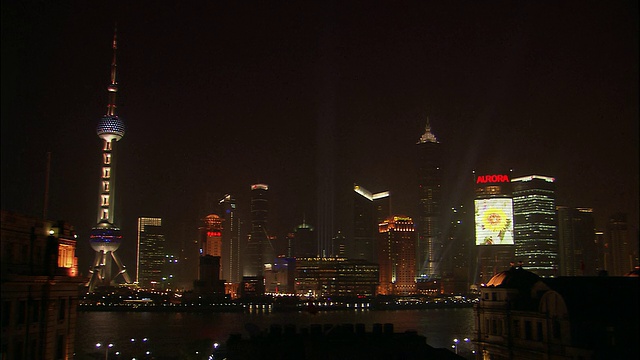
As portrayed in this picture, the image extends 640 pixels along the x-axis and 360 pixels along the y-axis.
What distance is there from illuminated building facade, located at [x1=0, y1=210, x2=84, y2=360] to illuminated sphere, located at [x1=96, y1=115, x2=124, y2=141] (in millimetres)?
166730

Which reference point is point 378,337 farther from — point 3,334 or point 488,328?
point 488,328

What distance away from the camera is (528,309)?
34.5m

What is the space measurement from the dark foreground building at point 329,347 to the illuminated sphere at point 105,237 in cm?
18192

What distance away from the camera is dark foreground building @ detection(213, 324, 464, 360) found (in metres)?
19.3

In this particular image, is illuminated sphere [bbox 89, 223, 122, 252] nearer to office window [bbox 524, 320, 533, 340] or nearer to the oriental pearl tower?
the oriental pearl tower

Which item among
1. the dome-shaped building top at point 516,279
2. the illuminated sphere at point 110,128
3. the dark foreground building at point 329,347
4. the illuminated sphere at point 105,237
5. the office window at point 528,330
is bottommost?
the office window at point 528,330

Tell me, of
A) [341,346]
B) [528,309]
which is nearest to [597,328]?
[528,309]

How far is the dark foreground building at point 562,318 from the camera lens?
28891 mm

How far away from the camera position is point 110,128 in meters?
186

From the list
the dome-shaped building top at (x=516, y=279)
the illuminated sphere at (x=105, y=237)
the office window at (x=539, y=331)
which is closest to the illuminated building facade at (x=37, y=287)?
the office window at (x=539, y=331)

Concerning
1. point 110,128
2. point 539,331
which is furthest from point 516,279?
point 110,128

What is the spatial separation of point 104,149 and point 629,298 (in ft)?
586

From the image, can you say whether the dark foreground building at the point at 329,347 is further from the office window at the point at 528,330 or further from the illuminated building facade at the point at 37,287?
the office window at the point at 528,330

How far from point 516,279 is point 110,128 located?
166346 mm
